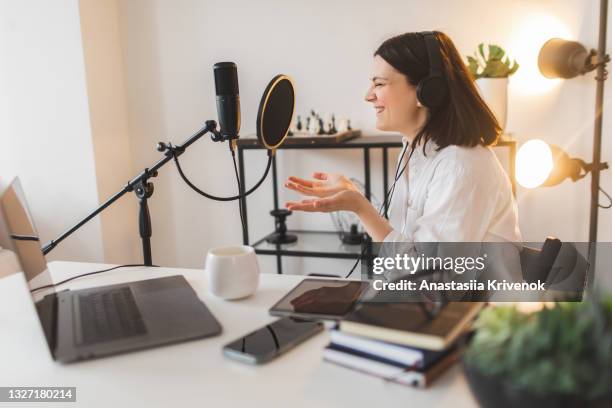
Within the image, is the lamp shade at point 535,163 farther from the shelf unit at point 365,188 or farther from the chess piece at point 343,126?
the chess piece at point 343,126

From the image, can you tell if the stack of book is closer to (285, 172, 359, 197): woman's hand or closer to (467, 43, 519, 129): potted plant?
(285, 172, 359, 197): woman's hand

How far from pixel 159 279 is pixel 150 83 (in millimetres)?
1757

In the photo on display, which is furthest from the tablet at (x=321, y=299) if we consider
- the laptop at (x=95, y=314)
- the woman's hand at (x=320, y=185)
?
the woman's hand at (x=320, y=185)

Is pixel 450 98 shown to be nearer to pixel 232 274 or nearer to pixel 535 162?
pixel 535 162

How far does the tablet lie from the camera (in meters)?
0.99

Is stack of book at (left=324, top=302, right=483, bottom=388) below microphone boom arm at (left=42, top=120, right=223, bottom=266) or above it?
below

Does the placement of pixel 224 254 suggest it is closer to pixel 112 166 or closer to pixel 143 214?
pixel 143 214

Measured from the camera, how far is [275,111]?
3.83 feet

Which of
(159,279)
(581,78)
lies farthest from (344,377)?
(581,78)

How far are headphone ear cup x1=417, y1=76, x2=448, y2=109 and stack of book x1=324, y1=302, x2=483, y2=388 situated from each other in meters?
0.67

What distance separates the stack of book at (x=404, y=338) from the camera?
71cm

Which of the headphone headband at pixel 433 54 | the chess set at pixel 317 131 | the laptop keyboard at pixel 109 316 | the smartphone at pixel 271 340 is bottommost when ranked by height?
the smartphone at pixel 271 340

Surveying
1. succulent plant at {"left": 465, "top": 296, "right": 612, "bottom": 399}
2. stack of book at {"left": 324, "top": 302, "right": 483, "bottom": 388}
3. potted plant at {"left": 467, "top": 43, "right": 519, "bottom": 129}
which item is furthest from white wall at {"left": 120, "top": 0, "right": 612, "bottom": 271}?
succulent plant at {"left": 465, "top": 296, "right": 612, "bottom": 399}

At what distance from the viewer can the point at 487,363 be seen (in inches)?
21.0
